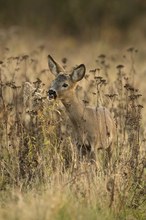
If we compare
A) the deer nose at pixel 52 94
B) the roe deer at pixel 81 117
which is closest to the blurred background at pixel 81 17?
the roe deer at pixel 81 117

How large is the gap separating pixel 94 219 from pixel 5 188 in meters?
1.35

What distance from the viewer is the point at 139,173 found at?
904 centimetres

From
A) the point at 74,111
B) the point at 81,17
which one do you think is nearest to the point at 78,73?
the point at 74,111

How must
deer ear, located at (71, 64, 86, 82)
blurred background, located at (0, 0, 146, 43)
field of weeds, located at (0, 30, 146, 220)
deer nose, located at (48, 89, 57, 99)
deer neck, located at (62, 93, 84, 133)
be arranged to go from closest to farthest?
1. field of weeds, located at (0, 30, 146, 220)
2. deer nose, located at (48, 89, 57, 99)
3. deer ear, located at (71, 64, 86, 82)
4. deer neck, located at (62, 93, 84, 133)
5. blurred background, located at (0, 0, 146, 43)

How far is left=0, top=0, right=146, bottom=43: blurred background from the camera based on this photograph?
26.4 m

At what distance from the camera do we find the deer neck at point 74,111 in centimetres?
988

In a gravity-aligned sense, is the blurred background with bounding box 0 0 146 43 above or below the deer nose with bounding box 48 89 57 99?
above

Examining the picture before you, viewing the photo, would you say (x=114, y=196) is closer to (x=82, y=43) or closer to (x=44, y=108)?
(x=44, y=108)

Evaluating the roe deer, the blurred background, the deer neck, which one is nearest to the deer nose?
the roe deer

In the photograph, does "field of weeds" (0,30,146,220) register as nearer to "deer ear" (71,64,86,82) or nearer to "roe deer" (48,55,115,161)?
"roe deer" (48,55,115,161)

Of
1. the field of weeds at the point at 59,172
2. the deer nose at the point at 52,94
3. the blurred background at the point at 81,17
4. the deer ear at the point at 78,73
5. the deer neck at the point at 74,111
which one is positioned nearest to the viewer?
the field of weeds at the point at 59,172

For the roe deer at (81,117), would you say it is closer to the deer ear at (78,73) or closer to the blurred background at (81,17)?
the deer ear at (78,73)

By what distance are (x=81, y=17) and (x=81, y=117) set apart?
1788cm

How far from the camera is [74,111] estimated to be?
9.93m
